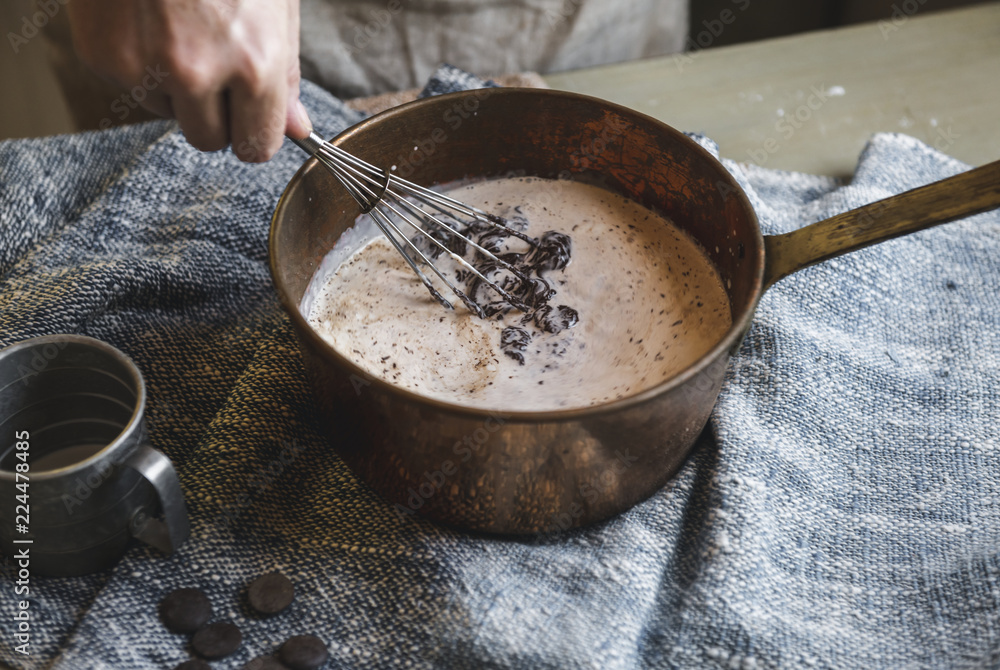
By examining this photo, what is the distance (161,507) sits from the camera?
0.64 m

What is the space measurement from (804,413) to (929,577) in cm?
18

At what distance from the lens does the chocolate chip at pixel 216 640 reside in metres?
0.62

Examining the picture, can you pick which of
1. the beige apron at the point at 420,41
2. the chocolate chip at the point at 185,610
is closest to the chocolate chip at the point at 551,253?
the chocolate chip at the point at 185,610

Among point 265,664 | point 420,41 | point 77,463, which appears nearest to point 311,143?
point 77,463

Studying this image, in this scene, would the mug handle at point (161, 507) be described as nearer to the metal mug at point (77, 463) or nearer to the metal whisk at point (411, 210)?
the metal mug at point (77, 463)

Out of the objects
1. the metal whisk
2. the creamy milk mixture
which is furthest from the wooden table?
the metal whisk

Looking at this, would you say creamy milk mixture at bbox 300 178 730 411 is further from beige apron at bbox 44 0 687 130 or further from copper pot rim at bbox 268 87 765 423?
beige apron at bbox 44 0 687 130

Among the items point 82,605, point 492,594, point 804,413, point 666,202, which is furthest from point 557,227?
point 82,605

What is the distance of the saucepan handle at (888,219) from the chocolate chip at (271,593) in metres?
0.45

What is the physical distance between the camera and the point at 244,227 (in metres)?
0.94

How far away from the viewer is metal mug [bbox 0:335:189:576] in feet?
1.97

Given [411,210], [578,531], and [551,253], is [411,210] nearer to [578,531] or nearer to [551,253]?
[551,253]

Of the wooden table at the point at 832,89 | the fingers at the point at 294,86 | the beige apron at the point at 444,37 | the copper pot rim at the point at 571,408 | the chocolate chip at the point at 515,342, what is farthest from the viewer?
the beige apron at the point at 444,37

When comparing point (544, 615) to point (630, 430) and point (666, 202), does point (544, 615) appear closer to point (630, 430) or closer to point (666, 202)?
point (630, 430)
